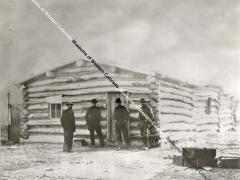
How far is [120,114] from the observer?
9.60 metres

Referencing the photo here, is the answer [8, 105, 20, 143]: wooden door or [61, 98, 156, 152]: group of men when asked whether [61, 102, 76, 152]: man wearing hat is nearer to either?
[61, 98, 156, 152]: group of men

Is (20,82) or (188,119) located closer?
(20,82)

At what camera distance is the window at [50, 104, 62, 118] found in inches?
441

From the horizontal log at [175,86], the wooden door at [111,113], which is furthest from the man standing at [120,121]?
the horizontal log at [175,86]

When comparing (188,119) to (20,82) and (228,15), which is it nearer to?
(20,82)

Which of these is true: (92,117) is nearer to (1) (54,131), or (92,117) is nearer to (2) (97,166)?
(1) (54,131)

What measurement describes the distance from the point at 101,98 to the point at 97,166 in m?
3.56

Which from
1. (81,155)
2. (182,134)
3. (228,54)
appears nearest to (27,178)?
(81,155)

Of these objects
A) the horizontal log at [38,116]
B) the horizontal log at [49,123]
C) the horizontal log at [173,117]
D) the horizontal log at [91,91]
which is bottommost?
the horizontal log at [49,123]

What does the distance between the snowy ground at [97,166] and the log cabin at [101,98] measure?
1290 mm

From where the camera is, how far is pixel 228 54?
7211 mm

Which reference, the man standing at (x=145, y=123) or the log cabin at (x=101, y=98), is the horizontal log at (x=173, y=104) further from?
the man standing at (x=145, y=123)

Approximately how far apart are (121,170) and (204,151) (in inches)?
52.7

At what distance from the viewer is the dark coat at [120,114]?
31.4ft
